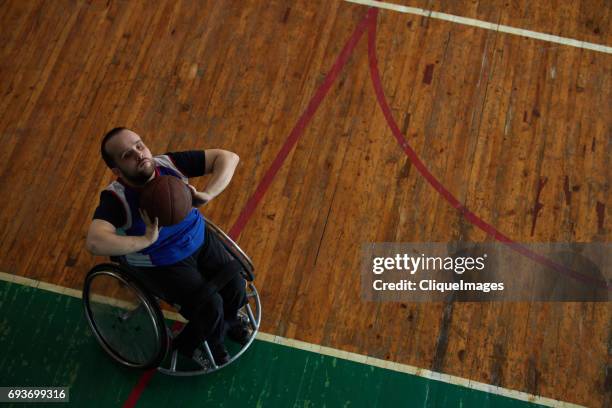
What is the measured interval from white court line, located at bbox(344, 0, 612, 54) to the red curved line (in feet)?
0.86

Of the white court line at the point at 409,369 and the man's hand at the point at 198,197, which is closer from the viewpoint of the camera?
the man's hand at the point at 198,197

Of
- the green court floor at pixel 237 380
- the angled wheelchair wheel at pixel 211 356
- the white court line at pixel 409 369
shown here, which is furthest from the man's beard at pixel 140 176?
the green court floor at pixel 237 380

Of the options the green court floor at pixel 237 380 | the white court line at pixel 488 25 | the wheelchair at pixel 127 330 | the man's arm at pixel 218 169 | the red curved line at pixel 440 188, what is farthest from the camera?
the white court line at pixel 488 25

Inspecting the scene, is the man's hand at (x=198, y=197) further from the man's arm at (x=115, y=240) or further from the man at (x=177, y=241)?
the man's arm at (x=115, y=240)

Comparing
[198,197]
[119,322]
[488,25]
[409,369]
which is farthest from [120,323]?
[488,25]

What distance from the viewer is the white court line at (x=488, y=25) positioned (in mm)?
4609

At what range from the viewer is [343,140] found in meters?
4.26

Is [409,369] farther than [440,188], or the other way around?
[440,188]

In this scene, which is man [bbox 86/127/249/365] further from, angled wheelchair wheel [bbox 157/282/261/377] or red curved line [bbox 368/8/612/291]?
red curved line [bbox 368/8/612/291]

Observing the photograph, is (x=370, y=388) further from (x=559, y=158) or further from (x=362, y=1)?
(x=362, y=1)

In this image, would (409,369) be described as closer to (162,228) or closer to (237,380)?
(237,380)

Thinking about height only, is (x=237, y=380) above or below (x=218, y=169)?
below

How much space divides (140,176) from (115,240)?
0.29 meters

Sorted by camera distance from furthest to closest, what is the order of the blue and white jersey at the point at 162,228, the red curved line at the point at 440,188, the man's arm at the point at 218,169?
the red curved line at the point at 440,188, the man's arm at the point at 218,169, the blue and white jersey at the point at 162,228
